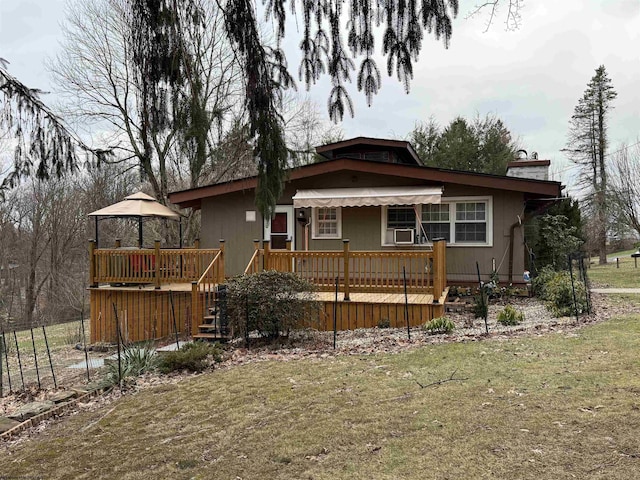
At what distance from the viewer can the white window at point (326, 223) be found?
42.2 feet

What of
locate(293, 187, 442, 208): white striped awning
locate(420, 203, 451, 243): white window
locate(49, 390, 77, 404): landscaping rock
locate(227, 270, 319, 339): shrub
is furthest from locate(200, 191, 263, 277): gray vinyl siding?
locate(49, 390, 77, 404): landscaping rock

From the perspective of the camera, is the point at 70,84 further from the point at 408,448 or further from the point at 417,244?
the point at 408,448

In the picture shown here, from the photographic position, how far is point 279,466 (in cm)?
372

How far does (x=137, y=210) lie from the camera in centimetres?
1212

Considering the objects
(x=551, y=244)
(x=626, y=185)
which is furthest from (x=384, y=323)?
(x=626, y=185)

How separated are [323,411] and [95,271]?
28.7ft

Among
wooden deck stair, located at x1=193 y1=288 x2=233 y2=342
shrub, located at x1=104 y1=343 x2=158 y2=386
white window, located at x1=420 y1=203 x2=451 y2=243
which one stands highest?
white window, located at x1=420 y1=203 x2=451 y2=243

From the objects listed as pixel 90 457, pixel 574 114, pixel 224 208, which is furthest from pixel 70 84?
pixel 574 114

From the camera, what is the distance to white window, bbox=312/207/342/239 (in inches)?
506

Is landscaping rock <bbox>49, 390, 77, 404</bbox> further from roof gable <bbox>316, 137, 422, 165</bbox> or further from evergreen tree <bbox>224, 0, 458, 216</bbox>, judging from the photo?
roof gable <bbox>316, 137, 422, 165</bbox>

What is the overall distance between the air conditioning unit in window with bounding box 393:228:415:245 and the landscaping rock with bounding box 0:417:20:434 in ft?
29.3

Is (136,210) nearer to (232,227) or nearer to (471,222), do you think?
(232,227)

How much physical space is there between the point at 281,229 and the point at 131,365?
6.73 meters

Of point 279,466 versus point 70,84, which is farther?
point 70,84
